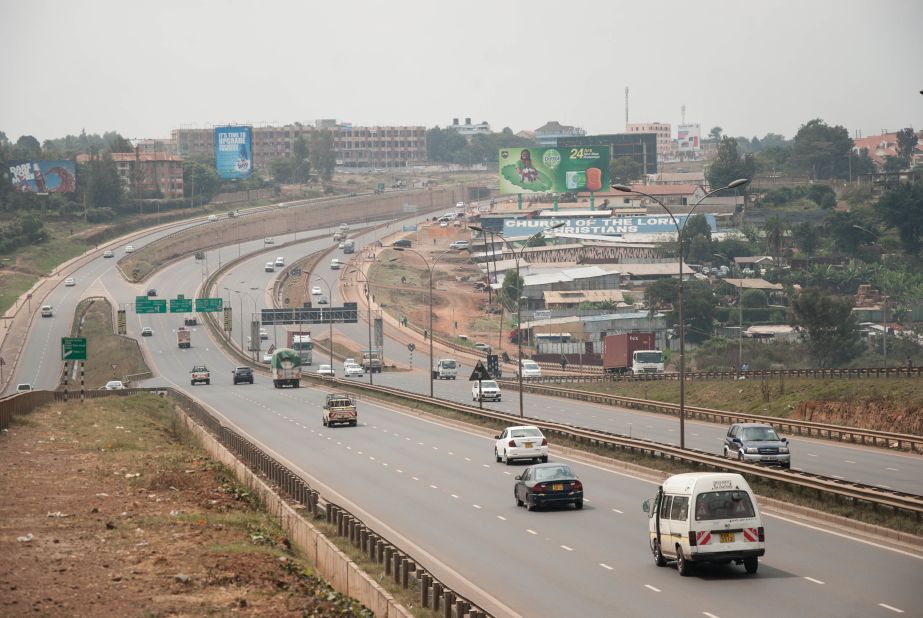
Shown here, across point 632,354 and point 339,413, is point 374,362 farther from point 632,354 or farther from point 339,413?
point 339,413

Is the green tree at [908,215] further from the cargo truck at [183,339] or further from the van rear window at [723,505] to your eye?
the van rear window at [723,505]

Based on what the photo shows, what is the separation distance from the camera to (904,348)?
399 feet

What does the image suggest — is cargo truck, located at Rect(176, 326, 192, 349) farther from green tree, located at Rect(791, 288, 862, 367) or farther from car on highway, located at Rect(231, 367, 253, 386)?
green tree, located at Rect(791, 288, 862, 367)

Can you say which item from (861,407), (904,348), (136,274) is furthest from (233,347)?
(861,407)

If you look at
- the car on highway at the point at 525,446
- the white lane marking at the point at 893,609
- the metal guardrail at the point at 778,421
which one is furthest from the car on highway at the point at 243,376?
the white lane marking at the point at 893,609

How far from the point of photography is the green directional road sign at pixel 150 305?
14988cm

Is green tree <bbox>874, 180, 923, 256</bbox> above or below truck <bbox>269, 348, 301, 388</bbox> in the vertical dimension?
above

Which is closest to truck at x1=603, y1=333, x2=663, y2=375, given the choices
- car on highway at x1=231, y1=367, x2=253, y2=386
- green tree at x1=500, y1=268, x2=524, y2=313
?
car on highway at x1=231, y1=367, x2=253, y2=386

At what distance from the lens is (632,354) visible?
104m

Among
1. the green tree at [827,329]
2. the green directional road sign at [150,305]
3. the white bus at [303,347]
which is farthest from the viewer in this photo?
the green directional road sign at [150,305]

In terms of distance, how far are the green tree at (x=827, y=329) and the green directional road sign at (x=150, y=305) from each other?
69.5 meters

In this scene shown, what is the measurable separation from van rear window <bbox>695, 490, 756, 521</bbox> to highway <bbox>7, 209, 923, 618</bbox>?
1176 mm

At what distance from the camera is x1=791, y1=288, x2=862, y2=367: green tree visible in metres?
118

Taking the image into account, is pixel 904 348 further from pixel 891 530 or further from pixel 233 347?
pixel 891 530
